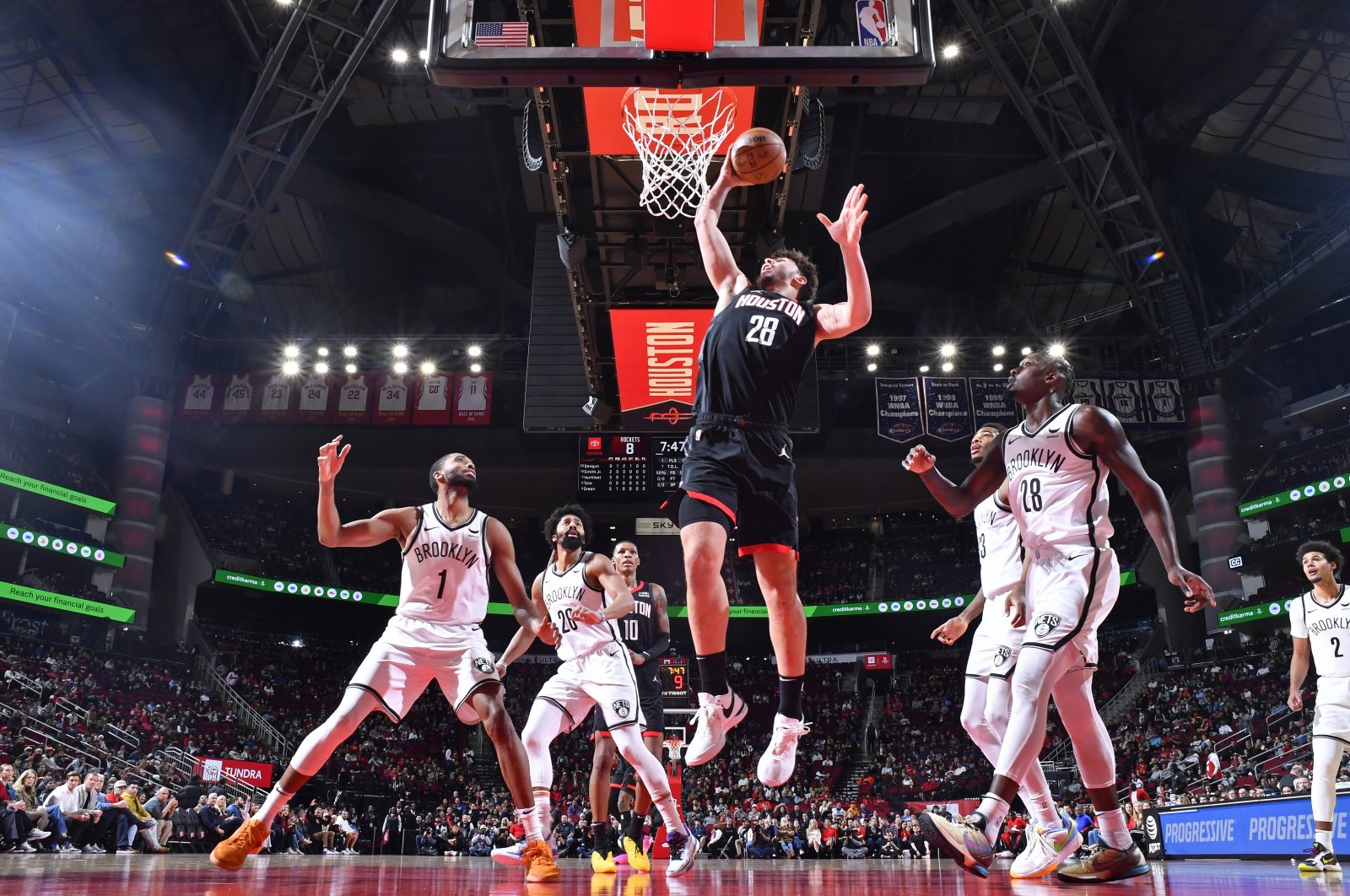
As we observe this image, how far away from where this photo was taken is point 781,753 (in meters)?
4.59

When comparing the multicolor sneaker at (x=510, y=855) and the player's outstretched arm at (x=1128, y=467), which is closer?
the player's outstretched arm at (x=1128, y=467)

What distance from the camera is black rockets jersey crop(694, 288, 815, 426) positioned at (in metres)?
4.34

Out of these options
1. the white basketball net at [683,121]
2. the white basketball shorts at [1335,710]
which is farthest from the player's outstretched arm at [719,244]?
the white basketball shorts at [1335,710]

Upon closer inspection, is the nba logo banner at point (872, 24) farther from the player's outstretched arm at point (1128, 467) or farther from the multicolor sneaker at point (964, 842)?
the multicolor sneaker at point (964, 842)

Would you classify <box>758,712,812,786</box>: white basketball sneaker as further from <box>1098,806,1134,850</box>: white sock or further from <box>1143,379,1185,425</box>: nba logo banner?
<box>1143,379,1185,425</box>: nba logo banner

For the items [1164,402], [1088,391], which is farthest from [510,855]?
[1164,402]

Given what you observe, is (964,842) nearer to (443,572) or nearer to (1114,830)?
(1114,830)

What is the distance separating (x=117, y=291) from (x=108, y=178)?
329 centimetres

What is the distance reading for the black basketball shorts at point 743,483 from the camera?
4207mm

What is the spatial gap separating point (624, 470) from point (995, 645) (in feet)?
58.5

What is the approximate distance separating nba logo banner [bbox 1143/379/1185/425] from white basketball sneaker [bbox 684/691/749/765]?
23.5 m

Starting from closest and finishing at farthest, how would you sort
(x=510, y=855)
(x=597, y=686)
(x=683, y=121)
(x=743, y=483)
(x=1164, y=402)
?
(x=743, y=483)
(x=510, y=855)
(x=597, y=686)
(x=683, y=121)
(x=1164, y=402)

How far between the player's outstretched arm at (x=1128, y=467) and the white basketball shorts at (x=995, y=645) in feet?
3.53

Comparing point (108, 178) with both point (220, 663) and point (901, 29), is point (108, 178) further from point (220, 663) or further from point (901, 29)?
point (901, 29)
